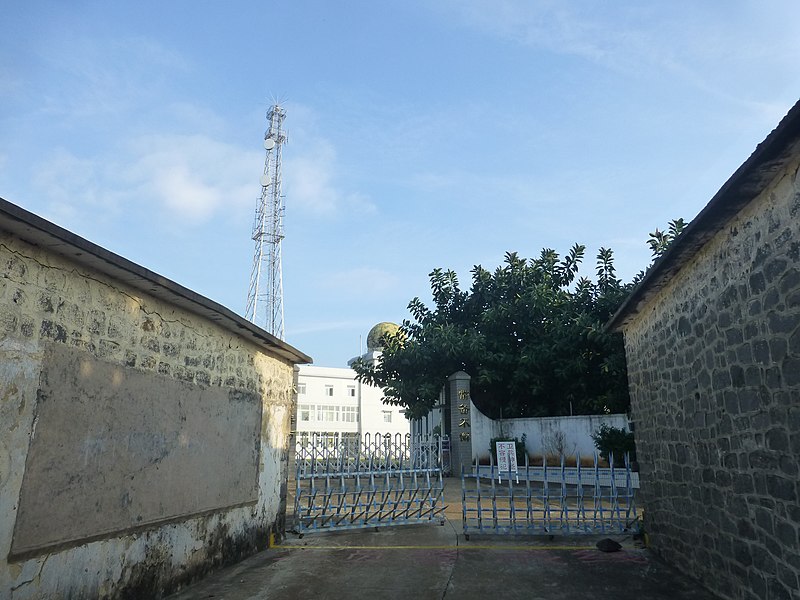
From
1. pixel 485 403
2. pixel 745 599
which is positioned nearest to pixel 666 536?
pixel 745 599

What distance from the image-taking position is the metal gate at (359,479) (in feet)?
28.9

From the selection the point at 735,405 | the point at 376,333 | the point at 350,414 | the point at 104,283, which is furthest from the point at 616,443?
the point at 350,414

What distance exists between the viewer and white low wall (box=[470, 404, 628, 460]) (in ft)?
51.4

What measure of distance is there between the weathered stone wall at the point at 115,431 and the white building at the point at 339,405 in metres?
32.9

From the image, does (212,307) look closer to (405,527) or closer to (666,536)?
(405,527)

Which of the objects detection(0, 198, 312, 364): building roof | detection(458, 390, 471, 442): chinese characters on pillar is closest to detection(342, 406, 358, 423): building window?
detection(458, 390, 471, 442): chinese characters on pillar

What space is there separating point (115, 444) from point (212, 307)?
1779mm

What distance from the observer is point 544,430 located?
1716 cm

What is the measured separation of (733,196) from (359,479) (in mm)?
6791

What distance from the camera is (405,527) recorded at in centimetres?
942

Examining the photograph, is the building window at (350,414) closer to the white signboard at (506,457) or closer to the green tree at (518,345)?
the green tree at (518,345)

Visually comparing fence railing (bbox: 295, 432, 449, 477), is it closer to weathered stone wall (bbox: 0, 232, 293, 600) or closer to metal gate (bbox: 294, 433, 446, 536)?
metal gate (bbox: 294, 433, 446, 536)

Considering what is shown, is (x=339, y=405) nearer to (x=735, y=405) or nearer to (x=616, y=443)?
(x=616, y=443)

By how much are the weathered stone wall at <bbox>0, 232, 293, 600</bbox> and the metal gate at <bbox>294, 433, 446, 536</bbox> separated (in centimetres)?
154
